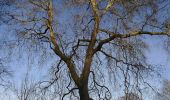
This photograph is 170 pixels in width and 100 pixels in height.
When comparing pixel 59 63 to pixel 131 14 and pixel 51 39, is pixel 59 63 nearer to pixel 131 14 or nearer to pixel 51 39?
pixel 51 39

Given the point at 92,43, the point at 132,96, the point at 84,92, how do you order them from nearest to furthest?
1. the point at 132,96
2. the point at 84,92
3. the point at 92,43

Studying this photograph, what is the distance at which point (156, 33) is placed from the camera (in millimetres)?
15570

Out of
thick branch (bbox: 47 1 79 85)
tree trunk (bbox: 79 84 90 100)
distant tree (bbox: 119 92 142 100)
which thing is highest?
thick branch (bbox: 47 1 79 85)

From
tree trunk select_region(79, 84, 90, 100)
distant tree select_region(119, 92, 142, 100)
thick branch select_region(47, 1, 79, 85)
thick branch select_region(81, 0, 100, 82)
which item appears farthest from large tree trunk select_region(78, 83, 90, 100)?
distant tree select_region(119, 92, 142, 100)

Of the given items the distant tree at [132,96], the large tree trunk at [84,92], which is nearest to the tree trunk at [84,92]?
the large tree trunk at [84,92]

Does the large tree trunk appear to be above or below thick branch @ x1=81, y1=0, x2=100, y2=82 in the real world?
below

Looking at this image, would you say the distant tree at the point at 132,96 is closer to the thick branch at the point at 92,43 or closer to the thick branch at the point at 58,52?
the thick branch at the point at 92,43

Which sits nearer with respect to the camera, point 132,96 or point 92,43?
point 132,96

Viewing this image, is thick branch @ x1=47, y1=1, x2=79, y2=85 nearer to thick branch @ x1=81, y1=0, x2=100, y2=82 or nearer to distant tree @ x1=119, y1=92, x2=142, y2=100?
thick branch @ x1=81, y1=0, x2=100, y2=82

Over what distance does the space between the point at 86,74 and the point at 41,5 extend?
11.5ft

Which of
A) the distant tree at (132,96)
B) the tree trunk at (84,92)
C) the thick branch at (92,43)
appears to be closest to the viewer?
the distant tree at (132,96)

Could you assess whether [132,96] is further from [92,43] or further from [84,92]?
[92,43]

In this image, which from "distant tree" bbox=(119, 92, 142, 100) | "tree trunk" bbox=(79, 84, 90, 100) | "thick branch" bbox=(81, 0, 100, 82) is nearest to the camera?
"distant tree" bbox=(119, 92, 142, 100)

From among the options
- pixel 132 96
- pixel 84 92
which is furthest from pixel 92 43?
pixel 132 96
